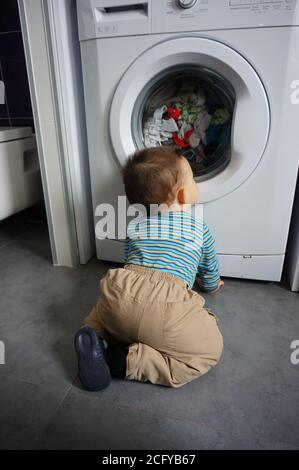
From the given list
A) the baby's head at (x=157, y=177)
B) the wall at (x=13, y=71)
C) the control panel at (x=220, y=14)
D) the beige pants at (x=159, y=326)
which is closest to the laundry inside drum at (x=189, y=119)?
the control panel at (x=220, y=14)

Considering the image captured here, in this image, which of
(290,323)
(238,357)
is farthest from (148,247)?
(290,323)

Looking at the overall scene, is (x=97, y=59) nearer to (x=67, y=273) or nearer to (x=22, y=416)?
(x=67, y=273)

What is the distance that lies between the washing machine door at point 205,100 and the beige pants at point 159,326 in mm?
358

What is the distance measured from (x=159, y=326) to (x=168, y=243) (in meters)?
0.19

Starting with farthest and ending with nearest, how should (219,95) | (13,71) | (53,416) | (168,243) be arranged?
1. (13,71)
2. (219,95)
3. (168,243)
4. (53,416)

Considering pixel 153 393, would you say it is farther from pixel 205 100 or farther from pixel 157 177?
pixel 205 100

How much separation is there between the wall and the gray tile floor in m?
0.96

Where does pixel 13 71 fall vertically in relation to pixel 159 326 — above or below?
above

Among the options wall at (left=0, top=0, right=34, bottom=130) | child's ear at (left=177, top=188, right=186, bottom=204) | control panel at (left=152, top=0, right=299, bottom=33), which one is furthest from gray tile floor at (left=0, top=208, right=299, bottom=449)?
wall at (left=0, top=0, right=34, bottom=130)

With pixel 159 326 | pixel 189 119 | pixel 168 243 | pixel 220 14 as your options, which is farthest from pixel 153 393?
pixel 220 14

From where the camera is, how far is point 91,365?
65 centimetres

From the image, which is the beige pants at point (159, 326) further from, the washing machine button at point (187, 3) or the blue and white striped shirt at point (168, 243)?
the washing machine button at point (187, 3)

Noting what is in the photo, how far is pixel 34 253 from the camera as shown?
1.29m

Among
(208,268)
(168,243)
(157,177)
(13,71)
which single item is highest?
(13,71)
